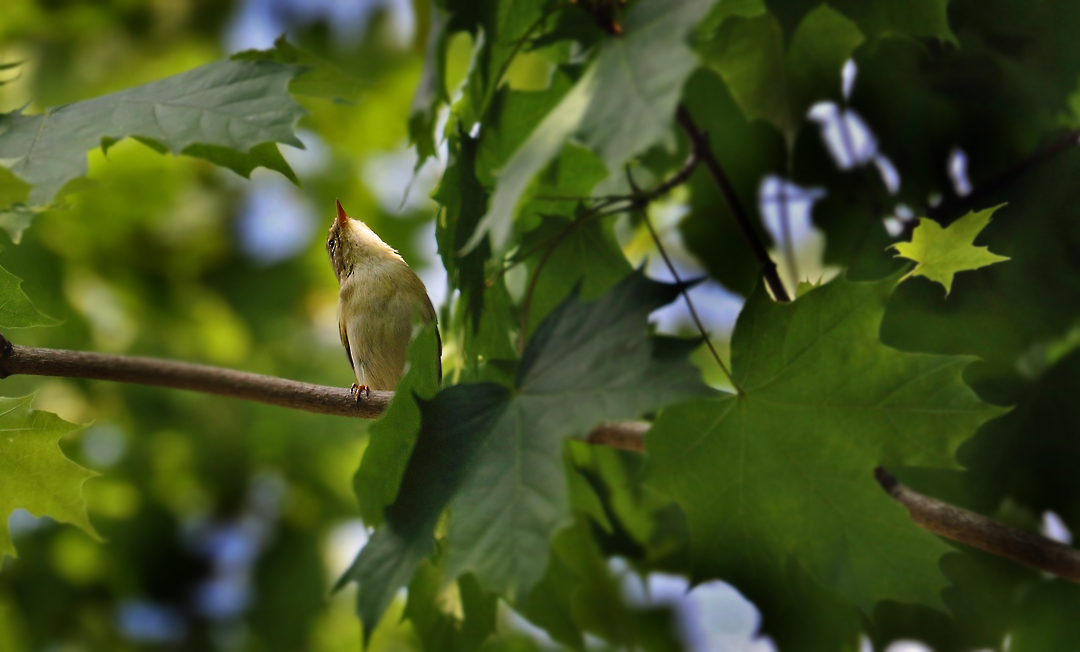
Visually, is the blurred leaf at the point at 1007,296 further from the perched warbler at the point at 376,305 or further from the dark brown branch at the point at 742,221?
the perched warbler at the point at 376,305

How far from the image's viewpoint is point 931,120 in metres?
2.37

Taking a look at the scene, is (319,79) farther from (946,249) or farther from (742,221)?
(946,249)

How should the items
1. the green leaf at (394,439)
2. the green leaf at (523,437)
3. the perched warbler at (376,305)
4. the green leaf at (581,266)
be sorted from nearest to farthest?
1. the green leaf at (523,437)
2. the green leaf at (394,439)
3. the green leaf at (581,266)
4. the perched warbler at (376,305)

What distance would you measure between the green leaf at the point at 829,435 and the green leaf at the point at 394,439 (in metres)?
0.44

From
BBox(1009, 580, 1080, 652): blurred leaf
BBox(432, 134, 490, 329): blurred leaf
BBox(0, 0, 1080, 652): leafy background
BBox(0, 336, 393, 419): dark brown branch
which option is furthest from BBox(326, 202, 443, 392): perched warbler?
BBox(1009, 580, 1080, 652): blurred leaf

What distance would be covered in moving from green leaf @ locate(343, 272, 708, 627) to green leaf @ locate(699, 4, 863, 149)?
0.96 meters

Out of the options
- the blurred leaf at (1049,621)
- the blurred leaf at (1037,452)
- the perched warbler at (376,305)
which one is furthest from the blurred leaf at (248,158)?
the blurred leaf at (1049,621)

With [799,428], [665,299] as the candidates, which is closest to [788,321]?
[799,428]

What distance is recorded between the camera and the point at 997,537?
1627mm

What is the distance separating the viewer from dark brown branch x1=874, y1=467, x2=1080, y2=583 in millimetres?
1602

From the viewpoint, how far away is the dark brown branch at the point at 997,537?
1602 mm

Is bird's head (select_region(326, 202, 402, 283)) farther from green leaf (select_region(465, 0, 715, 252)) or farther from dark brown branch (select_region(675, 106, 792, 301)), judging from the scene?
green leaf (select_region(465, 0, 715, 252))

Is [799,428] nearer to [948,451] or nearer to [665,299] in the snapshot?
[948,451]

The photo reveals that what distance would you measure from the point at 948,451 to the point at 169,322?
493 cm
